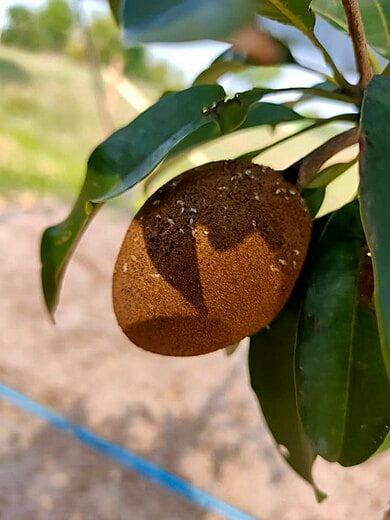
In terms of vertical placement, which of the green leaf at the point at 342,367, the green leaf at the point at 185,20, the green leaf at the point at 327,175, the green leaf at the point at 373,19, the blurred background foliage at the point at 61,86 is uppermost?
the green leaf at the point at 185,20

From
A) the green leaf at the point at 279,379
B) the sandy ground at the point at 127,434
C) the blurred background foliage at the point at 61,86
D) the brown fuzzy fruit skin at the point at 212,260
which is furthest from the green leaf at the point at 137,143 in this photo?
the blurred background foliage at the point at 61,86

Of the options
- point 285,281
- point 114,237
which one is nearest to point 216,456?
point 285,281

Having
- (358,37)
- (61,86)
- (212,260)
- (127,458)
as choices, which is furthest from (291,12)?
(61,86)

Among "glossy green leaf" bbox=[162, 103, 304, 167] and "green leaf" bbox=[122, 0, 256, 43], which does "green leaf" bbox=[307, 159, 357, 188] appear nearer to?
"glossy green leaf" bbox=[162, 103, 304, 167]

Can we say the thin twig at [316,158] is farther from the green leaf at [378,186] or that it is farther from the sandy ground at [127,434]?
the sandy ground at [127,434]

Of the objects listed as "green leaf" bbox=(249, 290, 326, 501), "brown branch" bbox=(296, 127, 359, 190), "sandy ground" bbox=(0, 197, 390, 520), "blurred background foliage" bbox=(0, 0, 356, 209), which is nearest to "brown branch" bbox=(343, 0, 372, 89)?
"brown branch" bbox=(296, 127, 359, 190)

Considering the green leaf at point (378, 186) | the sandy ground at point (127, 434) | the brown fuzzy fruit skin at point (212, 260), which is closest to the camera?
the green leaf at point (378, 186)

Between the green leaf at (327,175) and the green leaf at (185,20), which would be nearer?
the green leaf at (185,20)
